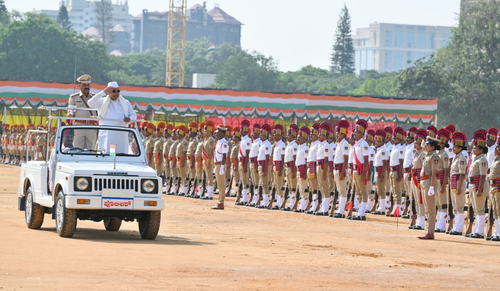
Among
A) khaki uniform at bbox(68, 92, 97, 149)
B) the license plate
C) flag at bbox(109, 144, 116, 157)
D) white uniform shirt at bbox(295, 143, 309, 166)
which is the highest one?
khaki uniform at bbox(68, 92, 97, 149)

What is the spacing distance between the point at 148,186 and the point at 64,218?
1.34 metres

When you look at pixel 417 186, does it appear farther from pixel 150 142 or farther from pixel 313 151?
pixel 150 142

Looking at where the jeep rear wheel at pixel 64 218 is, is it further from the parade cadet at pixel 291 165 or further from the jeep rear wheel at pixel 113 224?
the parade cadet at pixel 291 165

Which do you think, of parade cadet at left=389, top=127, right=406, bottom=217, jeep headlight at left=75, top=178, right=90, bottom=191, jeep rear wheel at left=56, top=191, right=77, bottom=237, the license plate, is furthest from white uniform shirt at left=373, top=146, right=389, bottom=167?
jeep headlight at left=75, top=178, right=90, bottom=191

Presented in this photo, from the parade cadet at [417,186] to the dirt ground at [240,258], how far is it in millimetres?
349

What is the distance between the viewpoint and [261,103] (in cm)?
4684

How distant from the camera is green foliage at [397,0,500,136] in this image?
80812mm

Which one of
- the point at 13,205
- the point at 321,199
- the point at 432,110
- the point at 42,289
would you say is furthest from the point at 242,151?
the point at 432,110

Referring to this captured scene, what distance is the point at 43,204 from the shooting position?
→ 16.7 m

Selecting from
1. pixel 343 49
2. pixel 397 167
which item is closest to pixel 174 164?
pixel 397 167

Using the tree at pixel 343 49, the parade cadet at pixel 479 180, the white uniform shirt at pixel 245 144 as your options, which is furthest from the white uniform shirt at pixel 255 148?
the tree at pixel 343 49

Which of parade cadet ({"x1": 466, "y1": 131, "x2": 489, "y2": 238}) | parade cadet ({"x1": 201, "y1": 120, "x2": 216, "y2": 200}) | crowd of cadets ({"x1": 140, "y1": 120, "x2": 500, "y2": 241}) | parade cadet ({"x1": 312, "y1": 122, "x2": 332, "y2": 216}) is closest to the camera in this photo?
parade cadet ({"x1": 466, "y1": 131, "x2": 489, "y2": 238})

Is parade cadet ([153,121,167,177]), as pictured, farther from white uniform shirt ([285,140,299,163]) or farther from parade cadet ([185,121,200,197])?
white uniform shirt ([285,140,299,163])

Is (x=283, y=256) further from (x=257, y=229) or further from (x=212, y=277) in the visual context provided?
(x=257, y=229)
